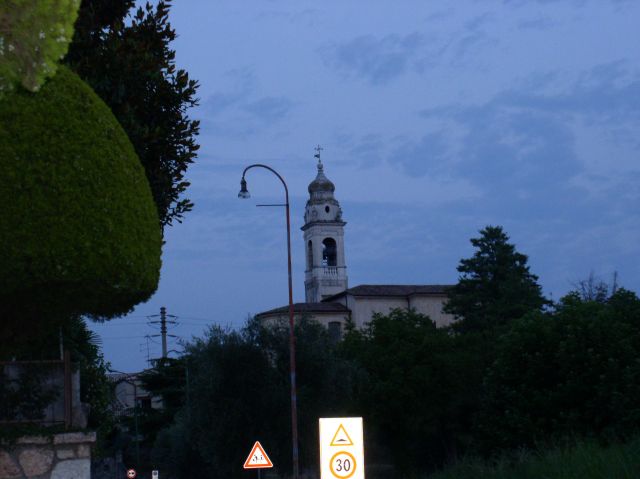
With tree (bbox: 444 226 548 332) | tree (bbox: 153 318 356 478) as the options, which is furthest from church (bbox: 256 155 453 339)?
tree (bbox: 153 318 356 478)

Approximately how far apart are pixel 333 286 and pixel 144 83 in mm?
100981

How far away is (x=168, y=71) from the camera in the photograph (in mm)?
14617

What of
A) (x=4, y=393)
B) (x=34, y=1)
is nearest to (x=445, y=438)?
(x=4, y=393)

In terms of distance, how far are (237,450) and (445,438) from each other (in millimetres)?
14315

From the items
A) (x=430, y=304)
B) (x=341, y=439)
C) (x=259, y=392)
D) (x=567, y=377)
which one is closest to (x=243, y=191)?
(x=259, y=392)

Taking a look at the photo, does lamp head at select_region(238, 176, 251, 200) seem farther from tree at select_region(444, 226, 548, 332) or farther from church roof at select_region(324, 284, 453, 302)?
church roof at select_region(324, 284, 453, 302)

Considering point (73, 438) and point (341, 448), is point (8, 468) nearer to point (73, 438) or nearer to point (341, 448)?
point (73, 438)

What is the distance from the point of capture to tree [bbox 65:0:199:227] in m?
13.8

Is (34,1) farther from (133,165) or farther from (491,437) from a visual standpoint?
(491,437)

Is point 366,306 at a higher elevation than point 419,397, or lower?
higher

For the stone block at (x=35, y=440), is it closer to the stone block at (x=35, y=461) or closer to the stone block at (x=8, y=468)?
the stone block at (x=35, y=461)

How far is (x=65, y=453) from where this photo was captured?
1248 cm

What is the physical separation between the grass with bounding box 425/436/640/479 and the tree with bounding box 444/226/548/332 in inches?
2048

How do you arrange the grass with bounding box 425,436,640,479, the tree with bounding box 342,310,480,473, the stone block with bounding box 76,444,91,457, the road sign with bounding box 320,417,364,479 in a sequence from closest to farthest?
the road sign with bounding box 320,417,364,479
the stone block with bounding box 76,444,91,457
the grass with bounding box 425,436,640,479
the tree with bounding box 342,310,480,473
